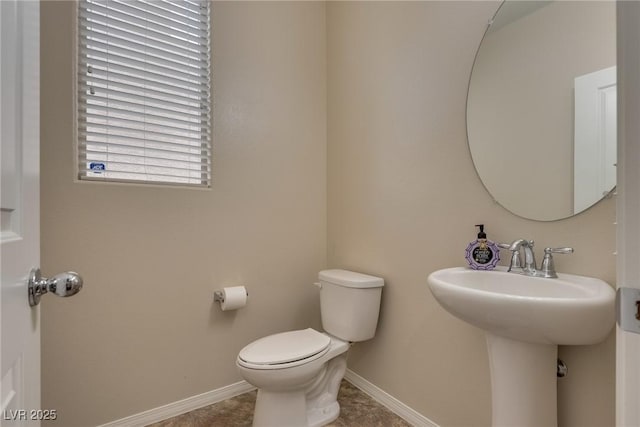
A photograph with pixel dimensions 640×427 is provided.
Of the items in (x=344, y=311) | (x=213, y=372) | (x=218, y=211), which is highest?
(x=218, y=211)

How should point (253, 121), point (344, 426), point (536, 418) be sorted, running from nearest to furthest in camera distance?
1. point (536, 418)
2. point (344, 426)
3. point (253, 121)

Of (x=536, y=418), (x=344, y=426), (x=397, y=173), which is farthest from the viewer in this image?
(x=397, y=173)

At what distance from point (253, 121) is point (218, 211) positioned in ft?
1.91

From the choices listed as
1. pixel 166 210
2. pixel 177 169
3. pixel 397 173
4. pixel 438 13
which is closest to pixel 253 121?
pixel 177 169

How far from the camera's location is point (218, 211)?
6.05ft

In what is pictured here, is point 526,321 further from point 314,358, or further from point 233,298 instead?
point 233,298

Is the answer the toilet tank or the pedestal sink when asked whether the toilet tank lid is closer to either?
the toilet tank

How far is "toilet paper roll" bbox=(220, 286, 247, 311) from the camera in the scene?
1.77 meters

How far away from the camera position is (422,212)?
1.60 m

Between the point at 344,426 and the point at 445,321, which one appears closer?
the point at 445,321

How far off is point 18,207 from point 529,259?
1.39 m

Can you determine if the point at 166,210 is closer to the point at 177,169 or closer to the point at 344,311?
the point at 177,169

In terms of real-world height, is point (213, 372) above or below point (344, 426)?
above

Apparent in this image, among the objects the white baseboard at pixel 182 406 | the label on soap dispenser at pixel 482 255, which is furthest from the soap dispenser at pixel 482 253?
the white baseboard at pixel 182 406
